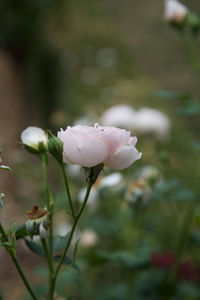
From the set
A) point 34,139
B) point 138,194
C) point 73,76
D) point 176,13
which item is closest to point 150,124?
point 176,13

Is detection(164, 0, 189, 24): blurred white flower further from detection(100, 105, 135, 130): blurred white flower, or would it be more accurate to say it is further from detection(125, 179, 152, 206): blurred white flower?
detection(125, 179, 152, 206): blurred white flower

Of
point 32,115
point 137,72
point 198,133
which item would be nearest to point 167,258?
point 198,133

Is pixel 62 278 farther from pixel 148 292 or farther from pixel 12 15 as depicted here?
pixel 12 15

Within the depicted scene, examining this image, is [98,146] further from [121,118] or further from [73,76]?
[73,76]

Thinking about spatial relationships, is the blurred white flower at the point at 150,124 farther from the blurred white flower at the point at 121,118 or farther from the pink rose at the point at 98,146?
the pink rose at the point at 98,146

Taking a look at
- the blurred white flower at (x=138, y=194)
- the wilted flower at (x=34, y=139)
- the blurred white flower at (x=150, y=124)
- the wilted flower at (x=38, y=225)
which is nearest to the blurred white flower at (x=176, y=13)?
the blurred white flower at (x=150, y=124)
